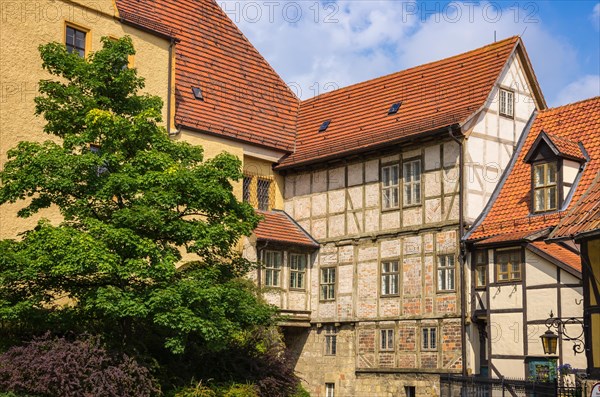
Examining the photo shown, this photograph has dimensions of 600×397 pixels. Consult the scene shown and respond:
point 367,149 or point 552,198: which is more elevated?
point 367,149

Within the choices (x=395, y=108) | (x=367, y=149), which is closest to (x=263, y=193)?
(x=367, y=149)

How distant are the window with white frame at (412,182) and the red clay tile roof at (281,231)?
368cm

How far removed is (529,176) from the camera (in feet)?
85.7

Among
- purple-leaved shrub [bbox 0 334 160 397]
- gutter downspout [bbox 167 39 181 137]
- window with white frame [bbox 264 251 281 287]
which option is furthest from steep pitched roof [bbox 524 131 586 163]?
purple-leaved shrub [bbox 0 334 160 397]

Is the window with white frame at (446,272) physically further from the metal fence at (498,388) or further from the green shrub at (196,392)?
the green shrub at (196,392)

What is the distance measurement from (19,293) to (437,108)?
13554 millimetres

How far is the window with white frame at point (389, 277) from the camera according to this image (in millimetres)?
27203

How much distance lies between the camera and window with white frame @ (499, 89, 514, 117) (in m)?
27.4

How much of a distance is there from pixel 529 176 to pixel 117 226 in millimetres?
12072

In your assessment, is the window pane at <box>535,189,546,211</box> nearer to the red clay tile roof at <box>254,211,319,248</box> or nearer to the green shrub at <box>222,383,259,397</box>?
the red clay tile roof at <box>254,211,319,248</box>

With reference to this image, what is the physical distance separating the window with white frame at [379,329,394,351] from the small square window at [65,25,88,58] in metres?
11.2

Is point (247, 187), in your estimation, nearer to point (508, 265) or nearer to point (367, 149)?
point (367, 149)

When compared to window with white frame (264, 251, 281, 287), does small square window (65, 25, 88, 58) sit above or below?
above

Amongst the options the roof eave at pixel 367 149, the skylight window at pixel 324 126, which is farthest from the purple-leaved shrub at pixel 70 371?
the skylight window at pixel 324 126
